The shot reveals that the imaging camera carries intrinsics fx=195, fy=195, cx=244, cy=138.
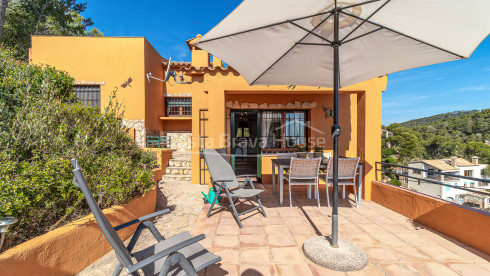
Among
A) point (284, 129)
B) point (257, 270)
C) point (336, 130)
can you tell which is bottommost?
point (257, 270)

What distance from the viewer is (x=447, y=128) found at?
42.8 meters

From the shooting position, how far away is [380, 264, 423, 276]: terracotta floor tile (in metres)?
1.77

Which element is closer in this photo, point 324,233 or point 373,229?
point 324,233

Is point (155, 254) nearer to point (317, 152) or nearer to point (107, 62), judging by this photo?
point (317, 152)

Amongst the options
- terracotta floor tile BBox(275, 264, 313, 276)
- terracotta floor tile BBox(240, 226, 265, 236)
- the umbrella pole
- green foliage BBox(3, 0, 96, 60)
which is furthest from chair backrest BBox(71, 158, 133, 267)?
green foliage BBox(3, 0, 96, 60)

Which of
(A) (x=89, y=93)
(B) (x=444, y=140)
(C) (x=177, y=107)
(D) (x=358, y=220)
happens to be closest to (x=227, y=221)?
(D) (x=358, y=220)

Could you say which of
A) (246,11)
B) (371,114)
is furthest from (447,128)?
(246,11)

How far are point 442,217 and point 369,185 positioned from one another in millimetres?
1337

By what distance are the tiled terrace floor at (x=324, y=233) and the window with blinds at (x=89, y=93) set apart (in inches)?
350

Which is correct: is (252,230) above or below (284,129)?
below

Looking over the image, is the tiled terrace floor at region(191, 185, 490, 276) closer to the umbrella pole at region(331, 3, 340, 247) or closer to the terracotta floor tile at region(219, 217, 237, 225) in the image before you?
the terracotta floor tile at region(219, 217, 237, 225)

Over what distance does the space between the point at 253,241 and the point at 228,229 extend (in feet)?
1.44

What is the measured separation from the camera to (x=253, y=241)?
2314 millimetres

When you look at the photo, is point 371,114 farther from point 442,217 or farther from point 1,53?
point 1,53
